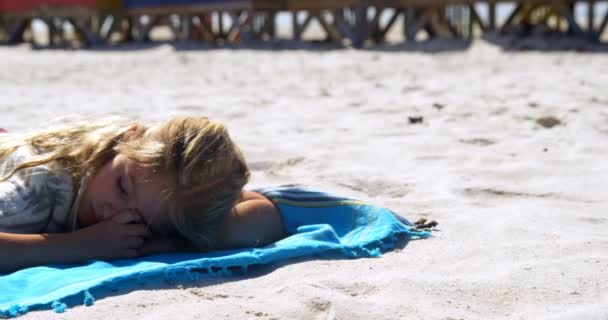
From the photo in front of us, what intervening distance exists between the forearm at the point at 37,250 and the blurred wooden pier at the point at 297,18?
9.76 meters

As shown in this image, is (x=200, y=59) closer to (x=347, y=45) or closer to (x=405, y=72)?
(x=347, y=45)

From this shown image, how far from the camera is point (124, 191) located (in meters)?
2.62

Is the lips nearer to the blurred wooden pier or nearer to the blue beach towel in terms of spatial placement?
the blue beach towel

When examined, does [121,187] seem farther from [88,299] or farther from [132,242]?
[88,299]

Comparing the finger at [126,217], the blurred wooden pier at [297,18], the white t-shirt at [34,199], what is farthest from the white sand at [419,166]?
the blurred wooden pier at [297,18]

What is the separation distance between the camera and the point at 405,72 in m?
8.69

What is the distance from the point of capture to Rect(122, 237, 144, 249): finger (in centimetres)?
262

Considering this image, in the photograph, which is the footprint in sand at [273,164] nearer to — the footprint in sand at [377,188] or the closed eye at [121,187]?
the footprint in sand at [377,188]

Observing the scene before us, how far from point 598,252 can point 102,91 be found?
222 inches

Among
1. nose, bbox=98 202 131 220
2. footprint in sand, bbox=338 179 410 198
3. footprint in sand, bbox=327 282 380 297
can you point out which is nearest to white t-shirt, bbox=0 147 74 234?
nose, bbox=98 202 131 220

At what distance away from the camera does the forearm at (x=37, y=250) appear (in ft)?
8.19

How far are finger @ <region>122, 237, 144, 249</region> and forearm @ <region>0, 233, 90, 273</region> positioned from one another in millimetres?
121

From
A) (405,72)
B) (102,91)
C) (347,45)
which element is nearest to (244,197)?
(102,91)

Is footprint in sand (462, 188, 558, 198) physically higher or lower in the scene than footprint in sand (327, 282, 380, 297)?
lower
